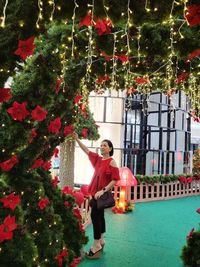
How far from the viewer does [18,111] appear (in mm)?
2910

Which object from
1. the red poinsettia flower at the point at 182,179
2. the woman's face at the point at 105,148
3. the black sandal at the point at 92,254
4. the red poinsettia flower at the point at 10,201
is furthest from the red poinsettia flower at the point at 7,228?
the red poinsettia flower at the point at 182,179

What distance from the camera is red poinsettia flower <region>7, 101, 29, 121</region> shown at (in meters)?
2.89

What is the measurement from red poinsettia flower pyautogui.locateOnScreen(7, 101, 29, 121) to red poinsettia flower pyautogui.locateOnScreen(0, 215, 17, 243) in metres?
0.85

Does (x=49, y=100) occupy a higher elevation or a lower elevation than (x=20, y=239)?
higher

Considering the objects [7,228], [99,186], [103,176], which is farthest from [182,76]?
[7,228]

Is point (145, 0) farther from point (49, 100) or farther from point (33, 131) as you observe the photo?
point (33, 131)

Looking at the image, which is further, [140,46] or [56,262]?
[140,46]

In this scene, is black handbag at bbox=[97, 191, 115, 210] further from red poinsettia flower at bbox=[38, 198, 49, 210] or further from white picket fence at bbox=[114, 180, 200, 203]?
white picket fence at bbox=[114, 180, 200, 203]

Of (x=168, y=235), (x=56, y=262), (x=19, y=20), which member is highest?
(x=19, y=20)

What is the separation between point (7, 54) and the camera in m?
2.82

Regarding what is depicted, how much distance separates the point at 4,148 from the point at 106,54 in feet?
5.47

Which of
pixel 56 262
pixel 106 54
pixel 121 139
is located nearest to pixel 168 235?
pixel 56 262

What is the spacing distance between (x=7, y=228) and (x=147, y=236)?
3872 mm

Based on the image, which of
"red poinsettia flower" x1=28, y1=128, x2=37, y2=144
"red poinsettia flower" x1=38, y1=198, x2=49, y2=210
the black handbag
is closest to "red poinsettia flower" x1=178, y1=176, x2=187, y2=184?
the black handbag
